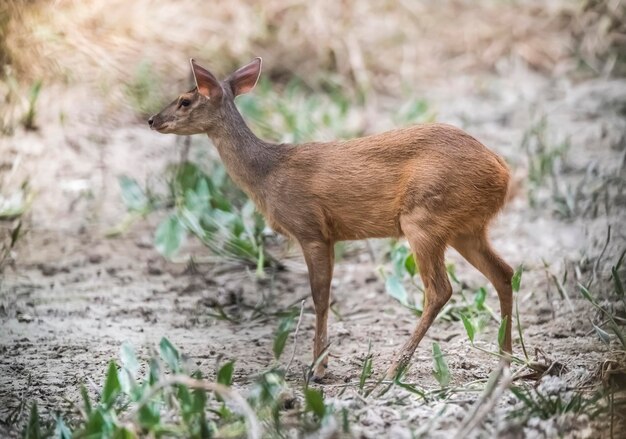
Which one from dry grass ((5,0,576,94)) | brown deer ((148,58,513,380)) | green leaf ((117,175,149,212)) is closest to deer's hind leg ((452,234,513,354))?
brown deer ((148,58,513,380))

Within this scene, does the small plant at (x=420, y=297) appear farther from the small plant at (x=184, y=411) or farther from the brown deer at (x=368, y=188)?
the small plant at (x=184, y=411)

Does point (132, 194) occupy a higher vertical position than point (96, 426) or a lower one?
higher

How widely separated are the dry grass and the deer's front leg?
3.60 meters

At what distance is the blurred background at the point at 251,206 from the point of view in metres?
5.22

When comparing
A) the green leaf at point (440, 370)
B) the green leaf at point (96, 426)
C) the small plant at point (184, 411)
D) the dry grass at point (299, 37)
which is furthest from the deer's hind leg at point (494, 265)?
the dry grass at point (299, 37)

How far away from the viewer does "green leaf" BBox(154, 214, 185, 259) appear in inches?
251

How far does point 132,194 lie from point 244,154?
1.71m

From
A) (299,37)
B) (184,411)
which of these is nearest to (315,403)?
(184,411)

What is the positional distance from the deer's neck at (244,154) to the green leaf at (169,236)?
1.09 m

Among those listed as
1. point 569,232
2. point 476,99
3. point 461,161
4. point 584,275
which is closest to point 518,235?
point 569,232

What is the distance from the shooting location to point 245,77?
5.54 metres

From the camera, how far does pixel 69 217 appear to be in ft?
23.7

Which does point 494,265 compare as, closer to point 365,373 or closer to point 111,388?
point 365,373

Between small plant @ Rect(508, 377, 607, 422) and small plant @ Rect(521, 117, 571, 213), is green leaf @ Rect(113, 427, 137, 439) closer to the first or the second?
small plant @ Rect(508, 377, 607, 422)
